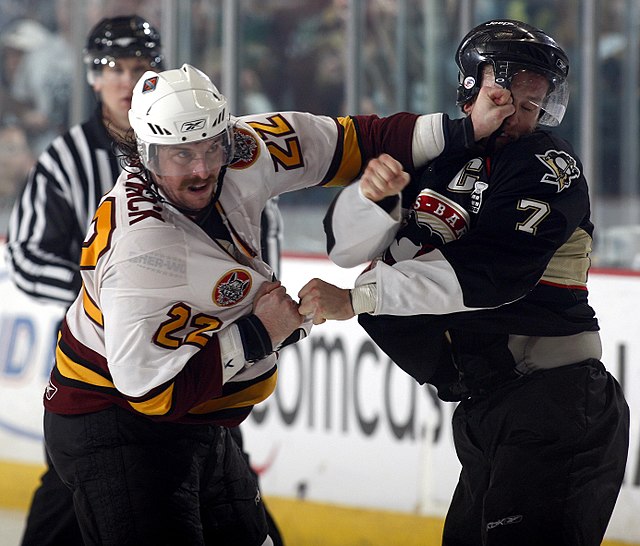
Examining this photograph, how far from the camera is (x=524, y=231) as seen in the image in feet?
6.27

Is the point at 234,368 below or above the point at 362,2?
below

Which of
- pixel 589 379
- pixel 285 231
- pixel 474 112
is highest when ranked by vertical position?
pixel 474 112

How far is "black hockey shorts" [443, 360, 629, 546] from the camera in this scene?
1.99 m

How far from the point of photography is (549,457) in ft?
6.59

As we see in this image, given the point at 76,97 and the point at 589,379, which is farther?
the point at 76,97

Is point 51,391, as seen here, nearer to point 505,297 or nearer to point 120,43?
point 505,297

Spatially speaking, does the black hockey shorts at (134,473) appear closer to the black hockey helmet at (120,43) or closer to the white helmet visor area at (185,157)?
the white helmet visor area at (185,157)

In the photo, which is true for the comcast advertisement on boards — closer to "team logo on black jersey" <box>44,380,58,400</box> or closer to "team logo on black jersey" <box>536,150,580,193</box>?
"team logo on black jersey" <box>536,150,580,193</box>

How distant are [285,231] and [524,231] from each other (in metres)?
2.48

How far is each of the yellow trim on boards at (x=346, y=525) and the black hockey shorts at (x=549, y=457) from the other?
4.25 feet

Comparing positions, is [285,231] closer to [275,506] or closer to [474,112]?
[275,506]

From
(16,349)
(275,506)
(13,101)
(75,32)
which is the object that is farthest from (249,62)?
(275,506)

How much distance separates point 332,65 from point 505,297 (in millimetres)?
3343

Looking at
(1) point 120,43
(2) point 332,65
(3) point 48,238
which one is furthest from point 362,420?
(2) point 332,65
